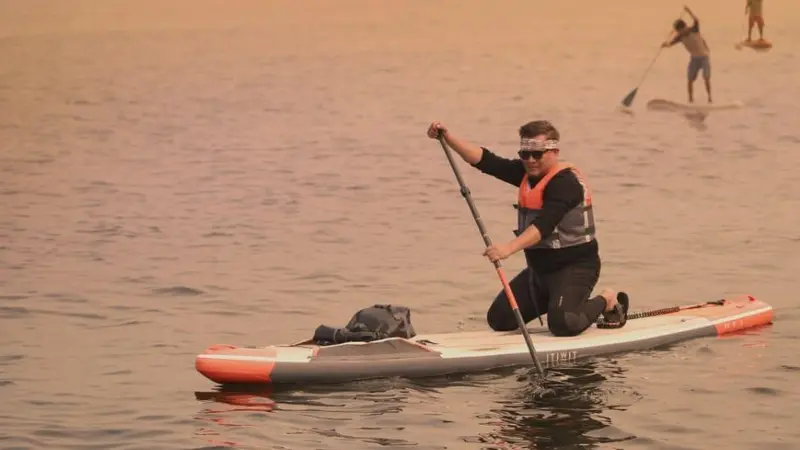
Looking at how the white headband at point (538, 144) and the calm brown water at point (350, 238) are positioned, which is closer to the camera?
the calm brown water at point (350, 238)

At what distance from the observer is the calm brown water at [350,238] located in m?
11.0

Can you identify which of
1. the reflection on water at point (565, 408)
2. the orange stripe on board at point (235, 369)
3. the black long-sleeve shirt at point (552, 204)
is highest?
the black long-sleeve shirt at point (552, 204)

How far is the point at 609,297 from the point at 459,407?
1.88 m

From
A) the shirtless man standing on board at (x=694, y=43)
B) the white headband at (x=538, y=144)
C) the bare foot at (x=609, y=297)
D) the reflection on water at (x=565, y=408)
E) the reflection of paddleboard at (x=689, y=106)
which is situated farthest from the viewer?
the reflection of paddleboard at (x=689, y=106)

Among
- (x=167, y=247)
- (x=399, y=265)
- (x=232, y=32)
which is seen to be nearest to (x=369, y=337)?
(x=399, y=265)

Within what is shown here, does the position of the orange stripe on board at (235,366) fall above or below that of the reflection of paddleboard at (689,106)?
below

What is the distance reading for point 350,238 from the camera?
19.8m

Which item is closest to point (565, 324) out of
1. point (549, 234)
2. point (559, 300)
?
point (559, 300)

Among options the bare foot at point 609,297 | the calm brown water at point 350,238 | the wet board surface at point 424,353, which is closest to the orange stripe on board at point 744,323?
the wet board surface at point 424,353

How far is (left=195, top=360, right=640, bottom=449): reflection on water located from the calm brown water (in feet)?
0.08

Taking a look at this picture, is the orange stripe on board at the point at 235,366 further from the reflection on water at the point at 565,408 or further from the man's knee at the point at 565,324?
the man's knee at the point at 565,324

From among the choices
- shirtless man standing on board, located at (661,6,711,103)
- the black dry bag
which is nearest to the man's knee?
the black dry bag

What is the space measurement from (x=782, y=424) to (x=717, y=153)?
18276 millimetres

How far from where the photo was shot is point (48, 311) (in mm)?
15156
